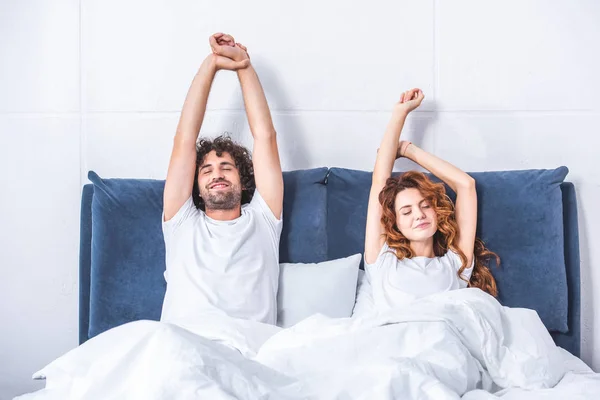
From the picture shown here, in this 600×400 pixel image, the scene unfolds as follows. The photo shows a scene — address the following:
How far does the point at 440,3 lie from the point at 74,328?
7.22ft

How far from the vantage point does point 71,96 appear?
296 centimetres

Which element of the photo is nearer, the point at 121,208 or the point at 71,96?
the point at 121,208

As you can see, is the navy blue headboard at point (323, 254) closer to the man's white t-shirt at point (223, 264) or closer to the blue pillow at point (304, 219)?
the blue pillow at point (304, 219)

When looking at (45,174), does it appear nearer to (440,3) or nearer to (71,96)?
(71,96)

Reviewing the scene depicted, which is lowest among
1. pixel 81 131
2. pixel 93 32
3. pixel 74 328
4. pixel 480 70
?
pixel 74 328

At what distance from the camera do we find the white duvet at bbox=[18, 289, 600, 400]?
1.66 metres

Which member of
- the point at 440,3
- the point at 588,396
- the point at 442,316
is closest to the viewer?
the point at 588,396

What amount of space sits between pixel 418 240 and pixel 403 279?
171 mm

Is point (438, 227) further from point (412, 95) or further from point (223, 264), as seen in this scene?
point (223, 264)

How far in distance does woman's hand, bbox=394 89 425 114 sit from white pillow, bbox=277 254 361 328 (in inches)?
25.5

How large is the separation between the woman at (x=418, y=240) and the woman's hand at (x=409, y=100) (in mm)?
279

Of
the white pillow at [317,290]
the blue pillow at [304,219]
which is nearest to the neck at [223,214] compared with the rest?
the blue pillow at [304,219]

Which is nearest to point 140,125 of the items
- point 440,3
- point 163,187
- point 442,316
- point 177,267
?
point 163,187

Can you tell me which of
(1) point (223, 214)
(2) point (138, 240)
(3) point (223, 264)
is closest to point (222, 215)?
(1) point (223, 214)
